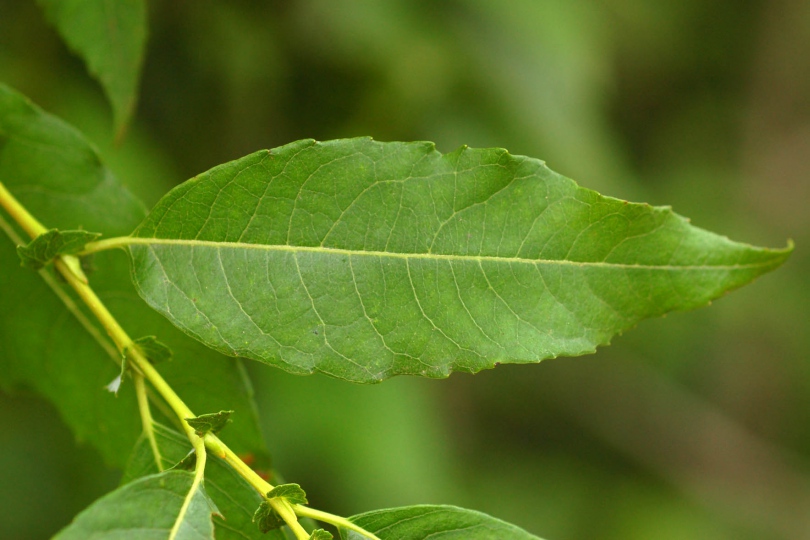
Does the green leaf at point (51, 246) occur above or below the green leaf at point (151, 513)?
above

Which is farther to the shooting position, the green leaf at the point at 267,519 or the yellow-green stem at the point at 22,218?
the yellow-green stem at the point at 22,218

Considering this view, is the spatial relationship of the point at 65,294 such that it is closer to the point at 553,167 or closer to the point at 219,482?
the point at 219,482

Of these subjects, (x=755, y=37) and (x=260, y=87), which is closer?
(x=260, y=87)

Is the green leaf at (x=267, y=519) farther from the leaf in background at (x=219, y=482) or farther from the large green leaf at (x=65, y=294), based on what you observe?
the large green leaf at (x=65, y=294)

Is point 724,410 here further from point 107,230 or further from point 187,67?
point 107,230

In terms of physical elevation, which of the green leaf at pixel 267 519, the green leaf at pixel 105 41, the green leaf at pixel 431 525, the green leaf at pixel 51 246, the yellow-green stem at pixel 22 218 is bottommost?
the green leaf at pixel 431 525

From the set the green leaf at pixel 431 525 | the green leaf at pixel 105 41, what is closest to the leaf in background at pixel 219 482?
the green leaf at pixel 431 525

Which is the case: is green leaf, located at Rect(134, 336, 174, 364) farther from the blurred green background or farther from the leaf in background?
the blurred green background

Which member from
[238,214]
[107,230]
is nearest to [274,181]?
[238,214]
